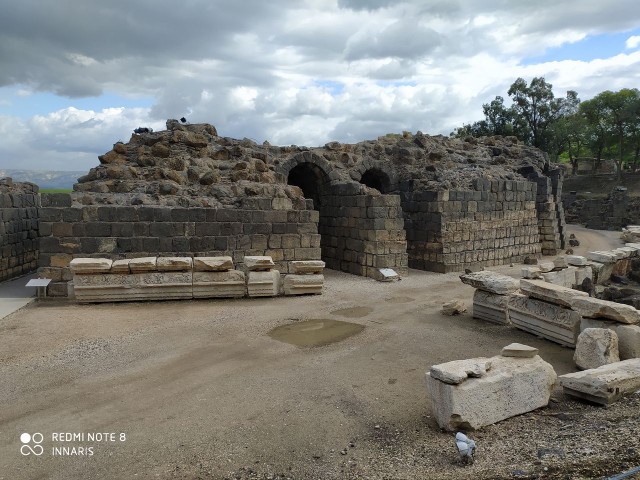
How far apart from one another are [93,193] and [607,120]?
4162 cm

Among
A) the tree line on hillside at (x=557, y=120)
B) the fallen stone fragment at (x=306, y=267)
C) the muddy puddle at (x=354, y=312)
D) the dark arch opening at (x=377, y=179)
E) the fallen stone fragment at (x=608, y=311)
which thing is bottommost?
the muddy puddle at (x=354, y=312)

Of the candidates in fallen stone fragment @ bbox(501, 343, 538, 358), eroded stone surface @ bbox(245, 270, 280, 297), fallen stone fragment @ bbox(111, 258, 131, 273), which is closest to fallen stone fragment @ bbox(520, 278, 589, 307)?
fallen stone fragment @ bbox(501, 343, 538, 358)

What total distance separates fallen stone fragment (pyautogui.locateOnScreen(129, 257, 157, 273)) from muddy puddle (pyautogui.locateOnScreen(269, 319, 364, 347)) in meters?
3.10

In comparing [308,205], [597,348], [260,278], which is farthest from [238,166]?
[597,348]

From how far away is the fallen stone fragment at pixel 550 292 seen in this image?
730 centimetres

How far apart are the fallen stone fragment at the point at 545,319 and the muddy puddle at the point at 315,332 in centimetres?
257

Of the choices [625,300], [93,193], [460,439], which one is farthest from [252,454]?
[625,300]

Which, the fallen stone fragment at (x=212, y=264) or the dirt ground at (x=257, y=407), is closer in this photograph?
the dirt ground at (x=257, y=407)

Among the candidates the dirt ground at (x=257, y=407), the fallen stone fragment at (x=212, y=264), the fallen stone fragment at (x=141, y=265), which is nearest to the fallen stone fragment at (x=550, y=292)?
the dirt ground at (x=257, y=407)

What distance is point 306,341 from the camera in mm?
7336

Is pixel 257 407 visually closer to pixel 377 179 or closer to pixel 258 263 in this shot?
pixel 258 263

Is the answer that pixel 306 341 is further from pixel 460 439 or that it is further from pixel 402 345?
pixel 460 439

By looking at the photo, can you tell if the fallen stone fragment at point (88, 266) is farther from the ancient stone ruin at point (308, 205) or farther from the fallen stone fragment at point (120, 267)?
the ancient stone ruin at point (308, 205)

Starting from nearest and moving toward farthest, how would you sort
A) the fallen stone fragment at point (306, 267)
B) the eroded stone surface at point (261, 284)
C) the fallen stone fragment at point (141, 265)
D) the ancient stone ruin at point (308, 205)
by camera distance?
the fallen stone fragment at point (141, 265)
the eroded stone surface at point (261, 284)
the ancient stone ruin at point (308, 205)
the fallen stone fragment at point (306, 267)
